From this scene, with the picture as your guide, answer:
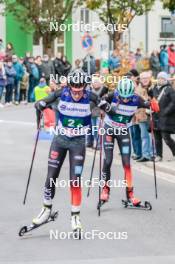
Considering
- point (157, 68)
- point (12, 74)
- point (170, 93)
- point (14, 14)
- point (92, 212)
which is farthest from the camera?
point (14, 14)

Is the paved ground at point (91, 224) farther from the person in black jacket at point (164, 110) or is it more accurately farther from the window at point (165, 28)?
A: the window at point (165, 28)

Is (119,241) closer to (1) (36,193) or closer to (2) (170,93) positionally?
(1) (36,193)

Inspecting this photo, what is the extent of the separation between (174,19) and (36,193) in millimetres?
7308

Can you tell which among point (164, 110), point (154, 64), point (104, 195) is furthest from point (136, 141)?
point (154, 64)

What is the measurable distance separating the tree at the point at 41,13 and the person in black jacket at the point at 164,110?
3036 centimetres

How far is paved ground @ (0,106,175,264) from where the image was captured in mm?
9641

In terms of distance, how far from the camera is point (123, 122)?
12844 mm

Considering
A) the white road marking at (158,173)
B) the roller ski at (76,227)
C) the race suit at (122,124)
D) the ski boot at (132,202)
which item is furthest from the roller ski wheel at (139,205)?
the white road marking at (158,173)

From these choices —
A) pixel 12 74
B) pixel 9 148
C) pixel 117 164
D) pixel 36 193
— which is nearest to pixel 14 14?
pixel 12 74

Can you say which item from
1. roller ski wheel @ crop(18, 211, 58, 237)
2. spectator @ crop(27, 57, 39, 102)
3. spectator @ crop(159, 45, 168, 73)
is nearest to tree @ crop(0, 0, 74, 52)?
spectator @ crop(159, 45, 168, 73)

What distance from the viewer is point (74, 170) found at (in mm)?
10883

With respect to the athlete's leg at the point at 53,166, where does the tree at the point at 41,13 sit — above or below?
above

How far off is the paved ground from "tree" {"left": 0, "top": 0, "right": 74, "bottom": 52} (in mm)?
30910

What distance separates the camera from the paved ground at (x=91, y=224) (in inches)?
380
